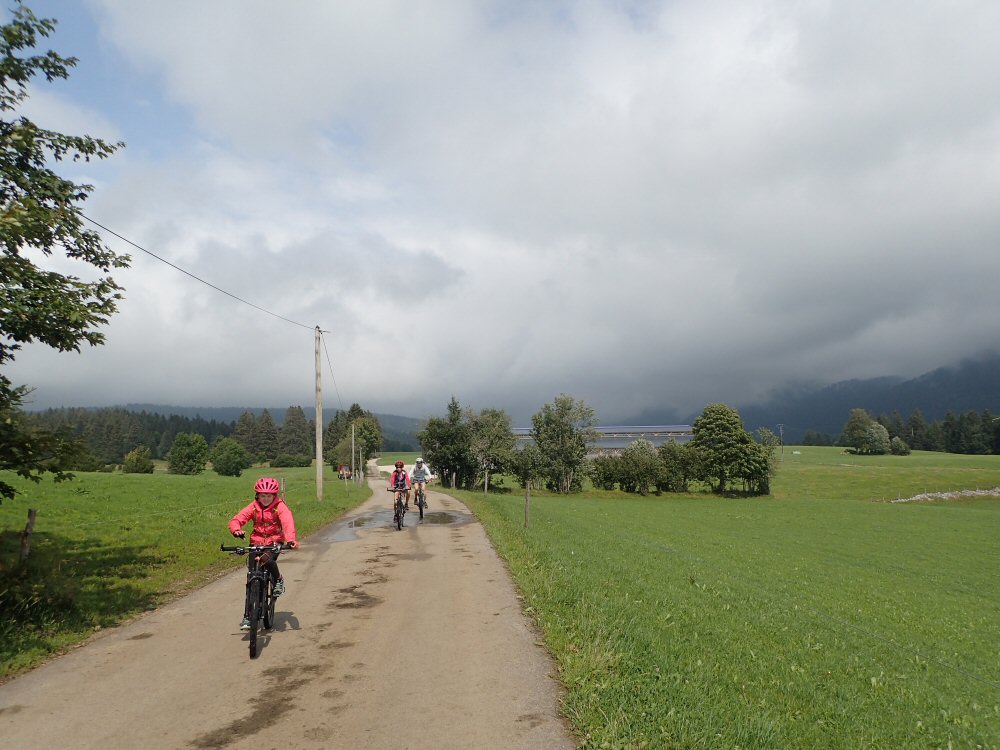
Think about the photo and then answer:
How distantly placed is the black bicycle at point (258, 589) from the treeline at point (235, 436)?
105m

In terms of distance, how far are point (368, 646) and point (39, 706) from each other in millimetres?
3344

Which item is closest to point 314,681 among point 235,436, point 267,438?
point 267,438

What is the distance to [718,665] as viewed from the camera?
7035mm

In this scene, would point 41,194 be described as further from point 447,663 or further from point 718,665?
point 718,665

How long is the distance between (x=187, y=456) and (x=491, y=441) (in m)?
76.8

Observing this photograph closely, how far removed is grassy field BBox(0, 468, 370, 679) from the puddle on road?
108 cm

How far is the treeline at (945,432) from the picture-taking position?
141 meters

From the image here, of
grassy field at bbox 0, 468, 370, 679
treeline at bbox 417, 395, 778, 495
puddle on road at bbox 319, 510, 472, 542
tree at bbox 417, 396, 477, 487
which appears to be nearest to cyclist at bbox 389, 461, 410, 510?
puddle on road at bbox 319, 510, 472, 542

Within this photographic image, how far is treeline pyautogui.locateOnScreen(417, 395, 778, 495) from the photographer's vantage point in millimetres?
73750

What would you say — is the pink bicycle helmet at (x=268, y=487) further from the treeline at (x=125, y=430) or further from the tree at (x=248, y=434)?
the tree at (x=248, y=434)

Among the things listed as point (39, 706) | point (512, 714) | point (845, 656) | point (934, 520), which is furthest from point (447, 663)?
point (934, 520)

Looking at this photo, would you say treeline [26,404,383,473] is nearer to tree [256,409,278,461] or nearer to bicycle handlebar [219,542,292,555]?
tree [256,409,278,461]

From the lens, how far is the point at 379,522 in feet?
74.6

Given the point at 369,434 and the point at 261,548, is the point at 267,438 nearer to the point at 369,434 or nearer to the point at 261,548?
the point at 369,434
